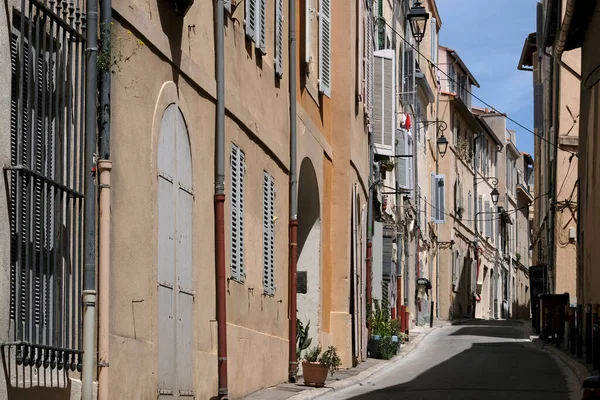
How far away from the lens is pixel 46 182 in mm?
8570

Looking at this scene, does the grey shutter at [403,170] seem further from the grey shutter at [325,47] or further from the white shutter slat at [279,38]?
the white shutter slat at [279,38]

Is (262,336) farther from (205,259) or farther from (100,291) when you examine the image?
(100,291)

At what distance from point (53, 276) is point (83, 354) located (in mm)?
761

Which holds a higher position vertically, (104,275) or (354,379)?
(104,275)

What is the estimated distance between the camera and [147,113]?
36.6 feet

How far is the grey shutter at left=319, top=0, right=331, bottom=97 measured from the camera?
20.5 m

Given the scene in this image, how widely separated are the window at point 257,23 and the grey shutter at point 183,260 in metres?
3.11

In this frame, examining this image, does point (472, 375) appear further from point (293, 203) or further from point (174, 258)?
point (174, 258)

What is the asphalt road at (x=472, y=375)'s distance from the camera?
16.4m

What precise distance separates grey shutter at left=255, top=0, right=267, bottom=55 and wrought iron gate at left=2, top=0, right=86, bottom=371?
6246mm

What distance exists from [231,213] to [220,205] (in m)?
0.91

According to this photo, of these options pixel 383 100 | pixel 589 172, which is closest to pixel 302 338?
pixel 589 172

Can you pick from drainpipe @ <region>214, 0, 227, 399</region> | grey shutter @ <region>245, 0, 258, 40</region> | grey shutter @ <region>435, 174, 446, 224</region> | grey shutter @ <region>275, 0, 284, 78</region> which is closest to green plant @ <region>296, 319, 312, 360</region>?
grey shutter @ <region>275, 0, 284, 78</region>

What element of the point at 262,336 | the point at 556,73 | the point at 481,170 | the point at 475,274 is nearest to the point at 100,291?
the point at 262,336
